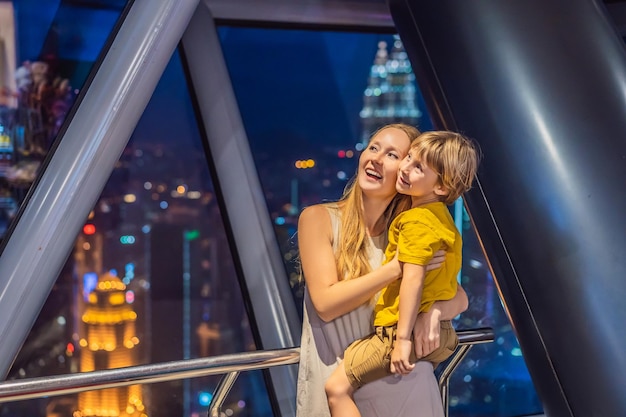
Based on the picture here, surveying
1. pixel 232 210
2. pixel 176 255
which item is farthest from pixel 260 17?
pixel 176 255

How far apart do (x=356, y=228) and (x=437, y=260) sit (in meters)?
0.27

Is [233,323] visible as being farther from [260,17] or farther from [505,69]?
[505,69]

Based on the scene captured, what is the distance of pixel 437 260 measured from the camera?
212 centimetres

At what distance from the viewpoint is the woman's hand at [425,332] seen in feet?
7.04

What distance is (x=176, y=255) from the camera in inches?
188

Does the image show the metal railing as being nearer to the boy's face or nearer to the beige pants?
the beige pants

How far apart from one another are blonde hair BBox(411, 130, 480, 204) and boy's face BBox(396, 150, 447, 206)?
1cm

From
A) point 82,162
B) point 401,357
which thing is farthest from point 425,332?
point 82,162

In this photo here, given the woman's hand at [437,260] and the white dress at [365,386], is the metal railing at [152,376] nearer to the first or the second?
the white dress at [365,386]

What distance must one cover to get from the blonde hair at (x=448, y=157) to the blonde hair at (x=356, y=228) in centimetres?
14

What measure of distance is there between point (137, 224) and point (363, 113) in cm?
160

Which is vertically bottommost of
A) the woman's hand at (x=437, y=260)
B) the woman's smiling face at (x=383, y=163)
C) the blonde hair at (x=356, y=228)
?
the woman's hand at (x=437, y=260)

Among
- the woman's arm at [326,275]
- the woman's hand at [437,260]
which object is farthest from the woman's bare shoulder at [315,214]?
the woman's hand at [437,260]

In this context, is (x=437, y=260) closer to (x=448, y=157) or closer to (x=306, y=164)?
(x=448, y=157)
